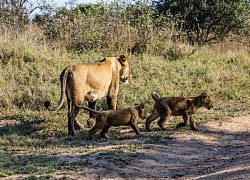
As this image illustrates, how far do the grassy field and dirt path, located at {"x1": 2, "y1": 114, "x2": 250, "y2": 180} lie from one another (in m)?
0.21

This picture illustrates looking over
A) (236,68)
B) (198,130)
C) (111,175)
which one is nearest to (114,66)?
(198,130)

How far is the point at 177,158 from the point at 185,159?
128 millimetres

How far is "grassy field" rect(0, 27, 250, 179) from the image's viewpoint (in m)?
9.30

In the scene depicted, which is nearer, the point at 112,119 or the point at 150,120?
the point at 112,119

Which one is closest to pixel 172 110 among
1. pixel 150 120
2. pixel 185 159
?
pixel 150 120

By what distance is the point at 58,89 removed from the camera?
1373 cm

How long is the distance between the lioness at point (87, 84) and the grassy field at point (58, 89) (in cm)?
53

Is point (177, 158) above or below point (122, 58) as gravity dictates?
below

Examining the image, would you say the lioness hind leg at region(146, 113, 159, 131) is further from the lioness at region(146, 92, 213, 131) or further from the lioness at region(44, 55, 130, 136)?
the lioness at region(44, 55, 130, 136)

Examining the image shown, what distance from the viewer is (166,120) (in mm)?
10875

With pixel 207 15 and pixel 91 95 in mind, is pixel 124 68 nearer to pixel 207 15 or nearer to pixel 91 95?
pixel 91 95

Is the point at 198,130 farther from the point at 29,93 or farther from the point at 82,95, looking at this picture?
the point at 29,93

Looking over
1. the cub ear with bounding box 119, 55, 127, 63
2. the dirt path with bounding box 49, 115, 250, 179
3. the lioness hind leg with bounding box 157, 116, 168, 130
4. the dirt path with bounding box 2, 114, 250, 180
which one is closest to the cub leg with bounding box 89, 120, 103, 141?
the dirt path with bounding box 2, 114, 250, 180

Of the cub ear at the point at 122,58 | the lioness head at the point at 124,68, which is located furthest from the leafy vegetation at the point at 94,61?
the cub ear at the point at 122,58
